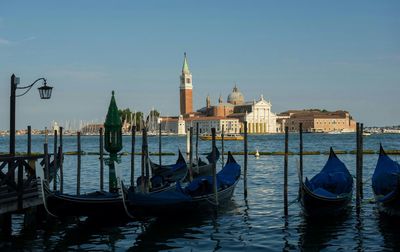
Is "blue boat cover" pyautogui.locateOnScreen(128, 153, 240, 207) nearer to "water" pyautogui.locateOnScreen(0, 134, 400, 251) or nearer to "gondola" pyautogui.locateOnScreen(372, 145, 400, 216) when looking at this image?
"water" pyautogui.locateOnScreen(0, 134, 400, 251)

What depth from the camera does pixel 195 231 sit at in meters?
10.0

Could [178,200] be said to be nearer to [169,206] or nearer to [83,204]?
[169,206]

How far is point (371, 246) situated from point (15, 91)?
6.04 metres

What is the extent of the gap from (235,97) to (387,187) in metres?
117

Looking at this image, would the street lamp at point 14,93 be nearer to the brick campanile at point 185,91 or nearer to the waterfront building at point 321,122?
the brick campanile at point 185,91

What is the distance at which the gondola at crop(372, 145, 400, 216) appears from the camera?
10.4m

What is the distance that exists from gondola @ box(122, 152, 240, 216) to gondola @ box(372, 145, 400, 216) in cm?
314

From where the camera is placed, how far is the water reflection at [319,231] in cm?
899

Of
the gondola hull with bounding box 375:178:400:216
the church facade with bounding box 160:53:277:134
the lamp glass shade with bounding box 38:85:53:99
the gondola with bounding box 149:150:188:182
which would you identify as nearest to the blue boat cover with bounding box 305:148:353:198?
the gondola hull with bounding box 375:178:400:216

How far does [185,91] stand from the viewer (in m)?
118

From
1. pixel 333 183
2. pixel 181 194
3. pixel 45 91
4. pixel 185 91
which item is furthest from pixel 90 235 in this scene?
pixel 185 91

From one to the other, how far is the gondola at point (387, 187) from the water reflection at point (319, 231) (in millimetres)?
776

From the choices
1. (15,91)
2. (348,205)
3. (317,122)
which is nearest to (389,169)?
(348,205)

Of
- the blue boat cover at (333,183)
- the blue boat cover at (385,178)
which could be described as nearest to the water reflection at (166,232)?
the blue boat cover at (333,183)
